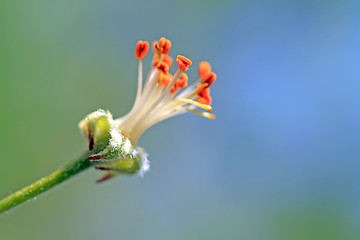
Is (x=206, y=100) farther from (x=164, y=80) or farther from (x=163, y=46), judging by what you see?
(x=163, y=46)

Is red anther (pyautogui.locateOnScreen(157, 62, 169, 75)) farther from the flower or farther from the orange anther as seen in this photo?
the orange anther

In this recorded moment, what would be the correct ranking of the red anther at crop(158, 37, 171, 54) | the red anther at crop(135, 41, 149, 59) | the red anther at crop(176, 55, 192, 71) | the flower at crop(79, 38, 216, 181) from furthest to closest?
1. the red anther at crop(135, 41, 149, 59)
2. the red anther at crop(158, 37, 171, 54)
3. the red anther at crop(176, 55, 192, 71)
4. the flower at crop(79, 38, 216, 181)

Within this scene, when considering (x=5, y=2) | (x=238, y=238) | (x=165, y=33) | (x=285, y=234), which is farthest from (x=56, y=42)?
(x=285, y=234)

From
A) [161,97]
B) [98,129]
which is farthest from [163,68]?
[98,129]

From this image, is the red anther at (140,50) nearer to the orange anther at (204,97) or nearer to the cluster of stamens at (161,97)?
the cluster of stamens at (161,97)

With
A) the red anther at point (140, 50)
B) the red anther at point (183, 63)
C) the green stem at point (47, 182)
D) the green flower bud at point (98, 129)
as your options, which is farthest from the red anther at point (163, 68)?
the green stem at point (47, 182)

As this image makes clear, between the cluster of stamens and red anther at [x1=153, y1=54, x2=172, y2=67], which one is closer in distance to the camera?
the cluster of stamens

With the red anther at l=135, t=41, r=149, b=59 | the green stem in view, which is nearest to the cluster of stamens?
the red anther at l=135, t=41, r=149, b=59
